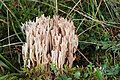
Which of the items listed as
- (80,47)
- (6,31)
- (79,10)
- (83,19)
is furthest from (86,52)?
(6,31)

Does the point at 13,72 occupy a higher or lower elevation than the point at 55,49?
lower

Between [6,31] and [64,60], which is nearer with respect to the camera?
[64,60]

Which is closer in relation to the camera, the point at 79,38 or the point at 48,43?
the point at 48,43

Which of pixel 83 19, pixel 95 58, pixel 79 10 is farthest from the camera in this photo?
pixel 79 10

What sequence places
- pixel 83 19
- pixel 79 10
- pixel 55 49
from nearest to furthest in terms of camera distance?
pixel 55 49
pixel 83 19
pixel 79 10

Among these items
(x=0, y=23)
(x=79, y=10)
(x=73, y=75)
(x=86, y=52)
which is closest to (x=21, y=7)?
(x=0, y=23)

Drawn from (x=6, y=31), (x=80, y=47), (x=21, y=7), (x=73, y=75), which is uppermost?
(x=21, y=7)

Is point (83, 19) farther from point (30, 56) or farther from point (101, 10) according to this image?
point (30, 56)
